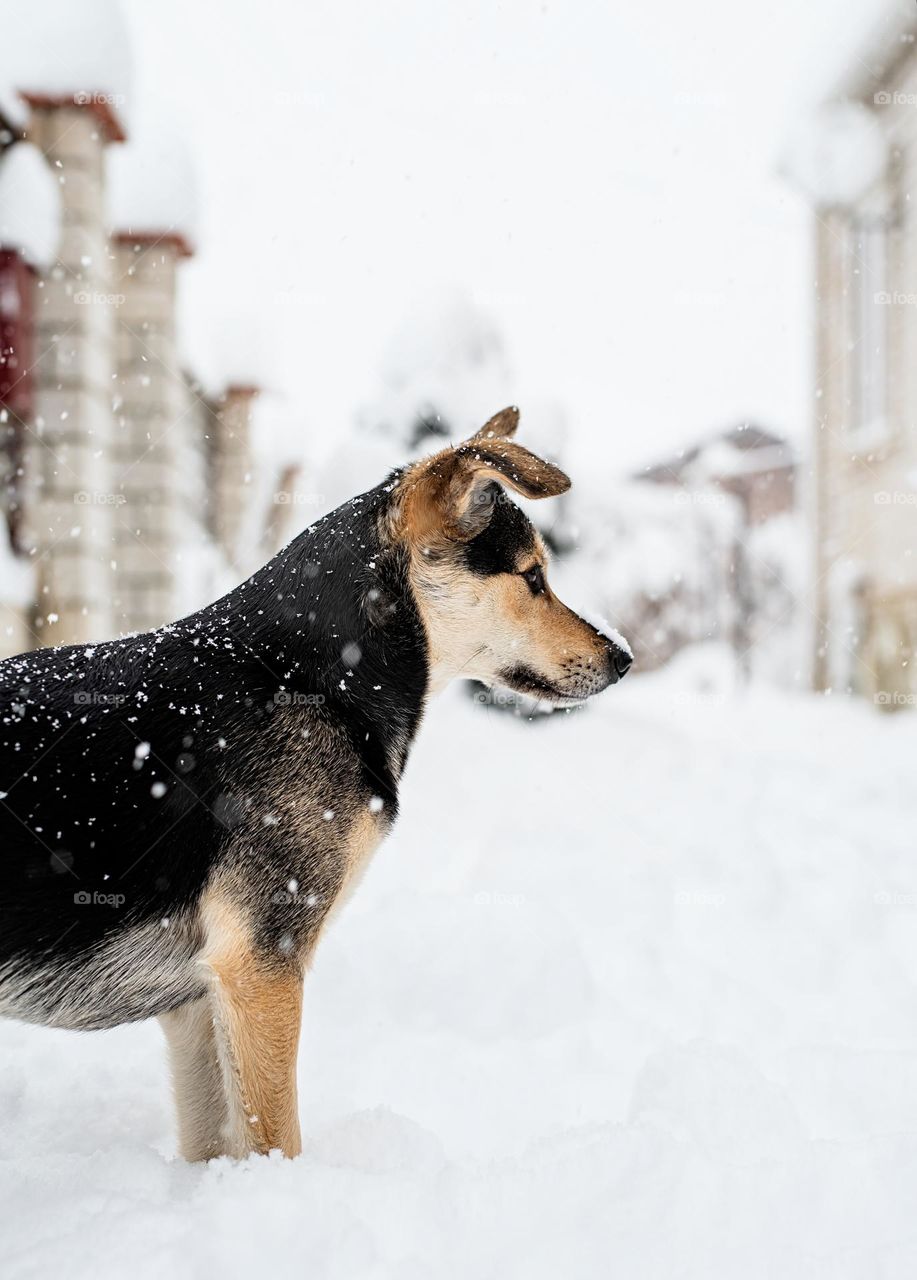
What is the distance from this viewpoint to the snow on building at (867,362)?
38.8 ft

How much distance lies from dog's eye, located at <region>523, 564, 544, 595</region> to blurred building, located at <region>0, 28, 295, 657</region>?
19.1ft

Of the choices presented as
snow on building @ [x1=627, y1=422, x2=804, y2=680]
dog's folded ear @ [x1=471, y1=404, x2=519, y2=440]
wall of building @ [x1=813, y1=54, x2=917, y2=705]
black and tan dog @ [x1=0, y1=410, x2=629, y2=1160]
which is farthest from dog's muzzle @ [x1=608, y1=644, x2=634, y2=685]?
snow on building @ [x1=627, y1=422, x2=804, y2=680]

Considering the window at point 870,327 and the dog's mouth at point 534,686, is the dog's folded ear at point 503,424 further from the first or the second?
the window at point 870,327

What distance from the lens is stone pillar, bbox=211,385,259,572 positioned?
1300 cm

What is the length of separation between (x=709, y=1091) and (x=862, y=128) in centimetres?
1377

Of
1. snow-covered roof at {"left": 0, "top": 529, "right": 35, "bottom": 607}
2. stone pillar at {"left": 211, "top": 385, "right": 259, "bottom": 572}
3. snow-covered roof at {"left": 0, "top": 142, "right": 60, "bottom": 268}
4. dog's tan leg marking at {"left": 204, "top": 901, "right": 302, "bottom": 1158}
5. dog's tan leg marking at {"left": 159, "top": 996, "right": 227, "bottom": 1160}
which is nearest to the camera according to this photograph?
dog's tan leg marking at {"left": 204, "top": 901, "right": 302, "bottom": 1158}

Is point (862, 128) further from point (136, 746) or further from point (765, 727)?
point (136, 746)

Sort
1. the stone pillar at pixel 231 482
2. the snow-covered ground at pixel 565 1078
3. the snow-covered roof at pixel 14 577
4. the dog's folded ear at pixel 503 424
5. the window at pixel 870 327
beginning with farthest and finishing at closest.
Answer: the stone pillar at pixel 231 482
the window at pixel 870 327
the snow-covered roof at pixel 14 577
the dog's folded ear at pixel 503 424
the snow-covered ground at pixel 565 1078

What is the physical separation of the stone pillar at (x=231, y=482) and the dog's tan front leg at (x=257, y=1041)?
1064 centimetres

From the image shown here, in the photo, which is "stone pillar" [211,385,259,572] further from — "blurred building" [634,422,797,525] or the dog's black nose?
the dog's black nose

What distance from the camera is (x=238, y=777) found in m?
2.58

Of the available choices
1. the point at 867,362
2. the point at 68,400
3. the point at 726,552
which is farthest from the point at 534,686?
the point at 726,552

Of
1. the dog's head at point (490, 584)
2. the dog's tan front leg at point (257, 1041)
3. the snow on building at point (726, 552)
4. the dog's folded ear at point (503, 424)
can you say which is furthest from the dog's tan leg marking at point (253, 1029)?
the snow on building at point (726, 552)

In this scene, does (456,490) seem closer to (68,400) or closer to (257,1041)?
(257,1041)
